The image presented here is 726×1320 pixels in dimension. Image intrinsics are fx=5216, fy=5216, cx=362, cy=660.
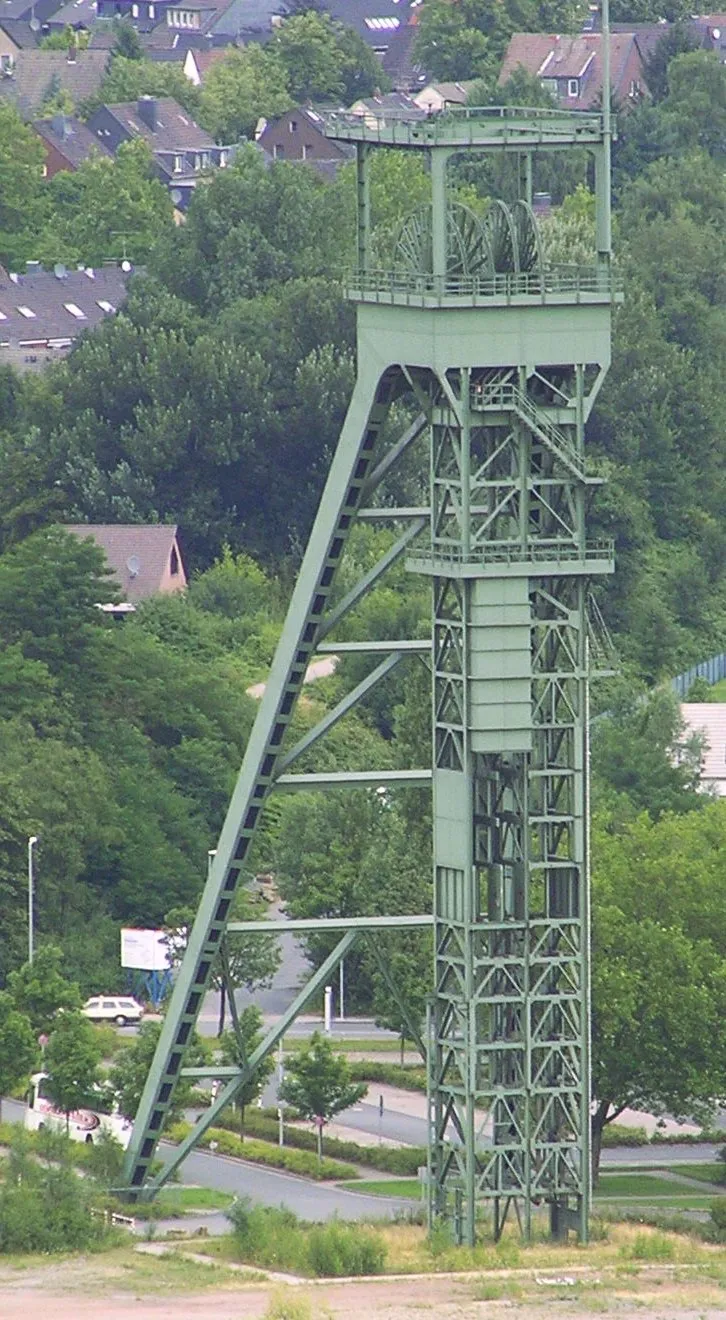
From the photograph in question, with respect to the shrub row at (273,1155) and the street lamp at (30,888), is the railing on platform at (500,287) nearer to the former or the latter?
the shrub row at (273,1155)

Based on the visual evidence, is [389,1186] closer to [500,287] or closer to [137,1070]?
[137,1070]

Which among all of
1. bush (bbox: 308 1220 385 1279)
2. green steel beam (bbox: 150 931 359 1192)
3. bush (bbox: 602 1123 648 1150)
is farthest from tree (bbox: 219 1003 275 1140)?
bush (bbox: 308 1220 385 1279)

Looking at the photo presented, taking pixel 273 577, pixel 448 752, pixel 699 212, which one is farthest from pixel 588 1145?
pixel 699 212

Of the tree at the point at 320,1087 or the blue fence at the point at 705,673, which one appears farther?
the blue fence at the point at 705,673

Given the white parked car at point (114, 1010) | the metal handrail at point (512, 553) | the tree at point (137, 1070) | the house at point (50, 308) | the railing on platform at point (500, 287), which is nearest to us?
the railing on platform at point (500, 287)

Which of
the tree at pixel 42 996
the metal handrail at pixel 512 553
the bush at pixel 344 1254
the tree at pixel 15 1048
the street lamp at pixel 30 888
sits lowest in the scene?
the bush at pixel 344 1254

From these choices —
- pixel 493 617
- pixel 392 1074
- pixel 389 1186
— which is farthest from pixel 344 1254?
pixel 392 1074

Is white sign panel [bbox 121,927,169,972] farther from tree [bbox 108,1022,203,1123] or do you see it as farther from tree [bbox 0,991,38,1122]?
tree [bbox 108,1022,203,1123]

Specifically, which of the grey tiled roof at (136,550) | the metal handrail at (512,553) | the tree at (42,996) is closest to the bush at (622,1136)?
the tree at (42,996)
